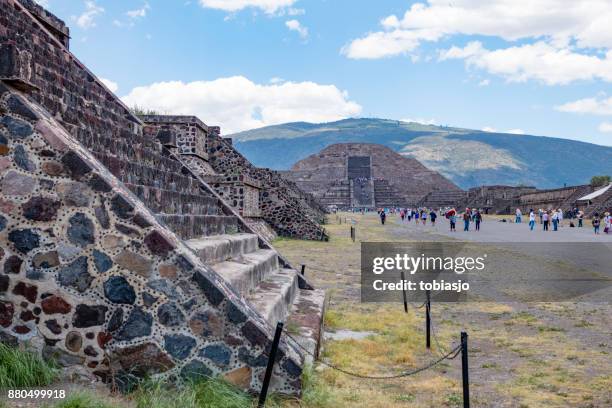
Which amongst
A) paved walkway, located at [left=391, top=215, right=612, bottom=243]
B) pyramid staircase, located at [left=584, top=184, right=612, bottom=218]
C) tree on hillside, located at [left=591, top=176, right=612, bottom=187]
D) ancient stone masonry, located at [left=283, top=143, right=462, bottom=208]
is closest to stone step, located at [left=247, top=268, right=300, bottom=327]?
paved walkway, located at [left=391, top=215, right=612, bottom=243]

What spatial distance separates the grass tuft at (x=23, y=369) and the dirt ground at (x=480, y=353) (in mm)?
1849

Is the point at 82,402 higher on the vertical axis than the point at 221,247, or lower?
lower

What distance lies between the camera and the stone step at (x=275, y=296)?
5.33 m

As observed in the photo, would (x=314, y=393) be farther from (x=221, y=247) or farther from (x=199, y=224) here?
(x=199, y=224)

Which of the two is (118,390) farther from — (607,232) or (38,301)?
(607,232)

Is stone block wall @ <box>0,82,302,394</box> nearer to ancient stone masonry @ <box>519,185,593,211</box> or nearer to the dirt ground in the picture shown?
the dirt ground

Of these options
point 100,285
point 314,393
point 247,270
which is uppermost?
point 100,285

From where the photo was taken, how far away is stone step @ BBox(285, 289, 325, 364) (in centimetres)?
540

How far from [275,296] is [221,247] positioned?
0.82 m

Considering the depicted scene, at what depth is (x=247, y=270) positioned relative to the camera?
599cm

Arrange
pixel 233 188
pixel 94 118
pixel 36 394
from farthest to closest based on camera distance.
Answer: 1. pixel 233 188
2. pixel 94 118
3. pixel 36 394

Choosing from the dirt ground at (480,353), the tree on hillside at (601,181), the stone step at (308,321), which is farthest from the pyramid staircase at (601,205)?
the stone step at (308,321)

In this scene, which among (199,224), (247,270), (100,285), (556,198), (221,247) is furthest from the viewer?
(556,198)

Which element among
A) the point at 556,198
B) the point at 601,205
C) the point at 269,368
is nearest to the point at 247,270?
the point at 269,368
